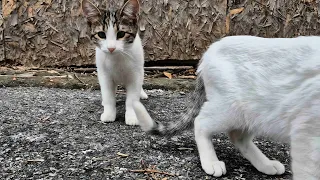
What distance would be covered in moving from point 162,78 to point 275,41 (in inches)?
95.1

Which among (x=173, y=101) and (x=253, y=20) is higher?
(x=253, y=20)

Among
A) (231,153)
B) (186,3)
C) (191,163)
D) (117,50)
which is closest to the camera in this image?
(191,163)

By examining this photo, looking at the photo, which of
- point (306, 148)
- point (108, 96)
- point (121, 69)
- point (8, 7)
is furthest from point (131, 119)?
point (8, 7)

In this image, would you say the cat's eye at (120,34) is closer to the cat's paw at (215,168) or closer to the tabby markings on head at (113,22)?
the tabby markings on head at (113,22)

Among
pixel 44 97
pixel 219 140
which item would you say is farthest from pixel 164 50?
pixel 219 140

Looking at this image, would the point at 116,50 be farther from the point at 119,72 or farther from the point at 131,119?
the point at 131,119

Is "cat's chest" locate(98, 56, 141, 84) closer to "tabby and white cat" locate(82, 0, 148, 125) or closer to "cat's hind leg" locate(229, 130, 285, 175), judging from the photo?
"tabby and white cat" locate(82, 0, 148, 125)

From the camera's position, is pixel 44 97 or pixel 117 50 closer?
pixel 117 50

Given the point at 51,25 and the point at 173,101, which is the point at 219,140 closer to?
the point at 173,101

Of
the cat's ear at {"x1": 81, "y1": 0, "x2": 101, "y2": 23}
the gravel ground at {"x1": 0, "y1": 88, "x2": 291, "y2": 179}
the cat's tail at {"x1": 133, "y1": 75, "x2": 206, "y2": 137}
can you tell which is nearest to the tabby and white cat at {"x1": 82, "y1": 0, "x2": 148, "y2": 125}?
the cat's ear at {"x1": 81, "y1": 0, "x2": 101, "y2": 23}

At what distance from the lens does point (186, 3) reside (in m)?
4.37

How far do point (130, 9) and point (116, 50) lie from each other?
0.33 meters

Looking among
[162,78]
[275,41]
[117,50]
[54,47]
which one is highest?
[275,41]

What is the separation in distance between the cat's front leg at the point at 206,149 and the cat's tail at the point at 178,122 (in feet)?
0.59
